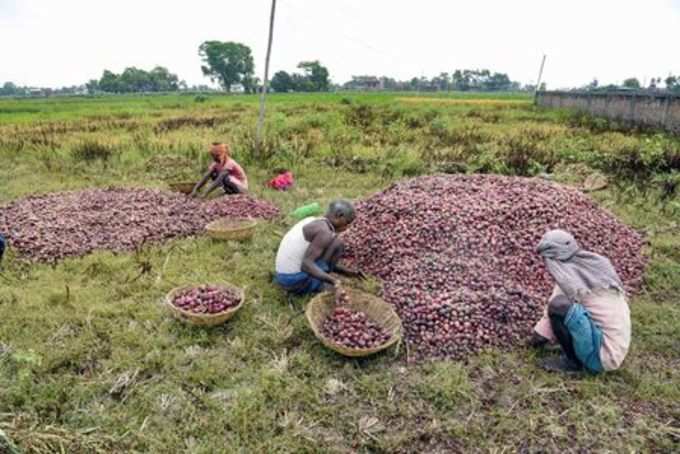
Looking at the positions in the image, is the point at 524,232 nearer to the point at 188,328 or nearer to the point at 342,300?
the point at 342,300

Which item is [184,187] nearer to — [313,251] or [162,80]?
[313,251]

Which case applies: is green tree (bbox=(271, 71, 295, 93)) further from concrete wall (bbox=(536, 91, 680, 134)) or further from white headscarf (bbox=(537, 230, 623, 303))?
white headscarf (bbox=(537, 230, 623, 303))

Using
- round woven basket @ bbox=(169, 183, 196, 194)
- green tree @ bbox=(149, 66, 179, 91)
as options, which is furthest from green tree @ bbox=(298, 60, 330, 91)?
round woven basket @ bbox=(169, 183, 196, 194)

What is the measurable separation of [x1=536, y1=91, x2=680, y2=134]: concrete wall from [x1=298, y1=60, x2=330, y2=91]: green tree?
135 ft

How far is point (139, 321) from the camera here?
3084mm

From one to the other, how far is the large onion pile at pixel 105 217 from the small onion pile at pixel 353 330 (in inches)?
89.6

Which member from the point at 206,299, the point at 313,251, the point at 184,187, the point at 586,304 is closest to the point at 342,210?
the point at 313,251

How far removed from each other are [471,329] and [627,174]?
18.3 ft

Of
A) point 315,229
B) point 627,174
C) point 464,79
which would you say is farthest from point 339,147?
point 464,79

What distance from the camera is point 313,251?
3.04 metres

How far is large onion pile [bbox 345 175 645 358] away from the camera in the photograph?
2.89 meters

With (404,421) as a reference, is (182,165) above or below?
above

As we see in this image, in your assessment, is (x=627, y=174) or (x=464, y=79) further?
(x=464, y=79)

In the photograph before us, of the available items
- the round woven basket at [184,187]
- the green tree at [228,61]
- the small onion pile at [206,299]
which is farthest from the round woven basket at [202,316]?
the green tree at [228,61]
